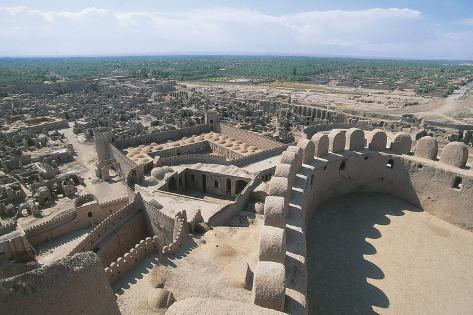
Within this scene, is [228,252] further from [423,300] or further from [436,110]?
[436,110]

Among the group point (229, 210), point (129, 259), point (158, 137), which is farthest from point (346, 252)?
point (158, 137)

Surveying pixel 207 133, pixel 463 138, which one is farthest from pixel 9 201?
pixel 463 138

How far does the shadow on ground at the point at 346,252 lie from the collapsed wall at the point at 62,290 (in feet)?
24.3

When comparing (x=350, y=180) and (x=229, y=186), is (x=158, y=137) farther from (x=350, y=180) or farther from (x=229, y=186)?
(x=350, y=180)

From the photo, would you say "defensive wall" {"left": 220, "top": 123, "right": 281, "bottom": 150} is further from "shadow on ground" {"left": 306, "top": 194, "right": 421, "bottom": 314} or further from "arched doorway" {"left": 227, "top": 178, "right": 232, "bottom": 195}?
Answer: "shadow on ground" {"left": 306, "top": 194, "right": 421, "bottom": 314}

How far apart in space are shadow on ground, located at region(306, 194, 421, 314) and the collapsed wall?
24.3 ft

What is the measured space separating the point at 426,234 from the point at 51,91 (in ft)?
434

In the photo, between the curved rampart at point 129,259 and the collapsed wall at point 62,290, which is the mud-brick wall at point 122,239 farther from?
the collapsed wall at point 62,290

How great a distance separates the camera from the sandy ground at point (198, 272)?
11538 mm

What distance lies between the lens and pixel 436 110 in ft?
276

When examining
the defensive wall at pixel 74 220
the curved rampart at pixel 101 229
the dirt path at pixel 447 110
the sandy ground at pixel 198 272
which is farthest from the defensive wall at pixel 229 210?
the dirt path at pixel 447 110

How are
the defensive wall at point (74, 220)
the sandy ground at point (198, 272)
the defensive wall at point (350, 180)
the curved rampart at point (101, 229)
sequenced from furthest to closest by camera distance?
1. the defensive wall at point (74, 220)
2. the curved rampart at point (101, 229)
3. the sandy ground at point (198, 272)
4. the defensive wall at point (350, 180)

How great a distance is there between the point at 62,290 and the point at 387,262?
40.1 feet

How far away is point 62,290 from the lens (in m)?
6.16
